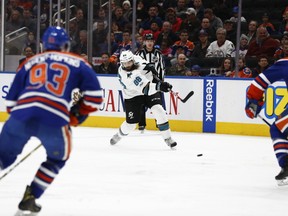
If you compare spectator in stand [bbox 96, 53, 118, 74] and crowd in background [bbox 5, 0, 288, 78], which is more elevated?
crowd in background [bbox 5, 0, 288, 78]

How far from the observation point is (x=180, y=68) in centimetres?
1052

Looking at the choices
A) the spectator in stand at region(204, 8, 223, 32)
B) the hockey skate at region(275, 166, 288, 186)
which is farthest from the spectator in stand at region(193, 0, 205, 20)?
the hockey skate at region(275, 166, 288, 186)

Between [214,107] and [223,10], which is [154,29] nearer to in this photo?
[223,10]

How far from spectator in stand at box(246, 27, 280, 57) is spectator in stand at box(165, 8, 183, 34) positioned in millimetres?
1572

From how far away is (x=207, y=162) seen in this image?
281 inches

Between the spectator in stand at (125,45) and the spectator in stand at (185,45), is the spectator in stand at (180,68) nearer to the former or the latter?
the spectator in stand at (185,45)

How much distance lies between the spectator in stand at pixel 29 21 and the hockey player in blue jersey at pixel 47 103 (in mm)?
7947

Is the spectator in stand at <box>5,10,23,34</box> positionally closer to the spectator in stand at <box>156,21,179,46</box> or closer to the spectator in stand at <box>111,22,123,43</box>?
the spectator in stand at <box>111,22,123,43</box>

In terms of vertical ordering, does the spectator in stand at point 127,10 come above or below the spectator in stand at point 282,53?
above

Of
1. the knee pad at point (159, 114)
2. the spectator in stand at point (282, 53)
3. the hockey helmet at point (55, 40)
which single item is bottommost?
the knee pad at point (159, 114)

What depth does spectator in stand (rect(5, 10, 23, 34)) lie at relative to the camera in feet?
39.5

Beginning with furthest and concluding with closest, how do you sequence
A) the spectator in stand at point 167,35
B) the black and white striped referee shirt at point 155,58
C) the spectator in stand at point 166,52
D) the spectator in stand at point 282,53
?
1. the spectator in stand at point 167,35
2. the spectator in stand at point 166,52
3. the spectator in stand at point 282,53
4. the black and white striped referee shirt at point 155,58

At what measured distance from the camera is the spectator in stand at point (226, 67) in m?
10.3

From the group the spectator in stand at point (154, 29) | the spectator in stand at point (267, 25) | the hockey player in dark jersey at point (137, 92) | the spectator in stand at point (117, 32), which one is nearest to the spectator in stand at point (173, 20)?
the spectator in stand at point (154, 29)
